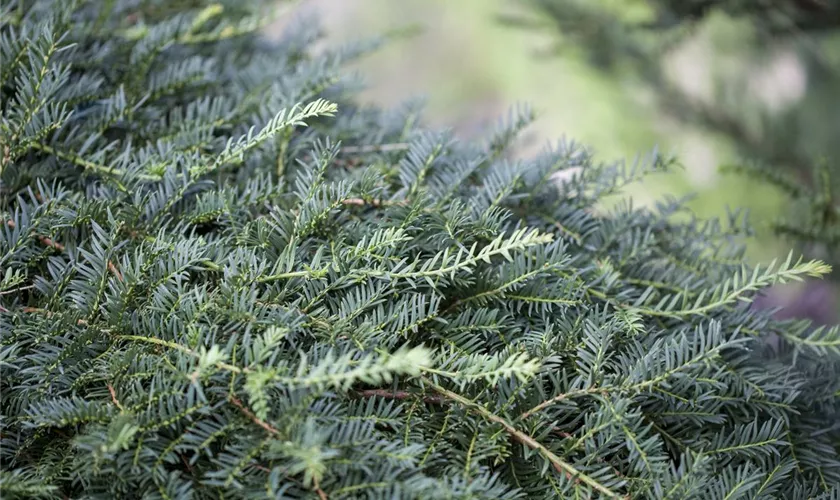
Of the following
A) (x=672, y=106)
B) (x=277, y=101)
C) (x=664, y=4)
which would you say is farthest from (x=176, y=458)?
(x=672, y=106)

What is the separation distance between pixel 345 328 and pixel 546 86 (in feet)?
7.97

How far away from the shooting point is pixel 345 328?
328 mm

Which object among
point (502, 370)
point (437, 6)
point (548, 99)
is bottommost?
point (548, 99)

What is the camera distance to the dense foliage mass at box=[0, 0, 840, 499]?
0.30m

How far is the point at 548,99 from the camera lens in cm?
259

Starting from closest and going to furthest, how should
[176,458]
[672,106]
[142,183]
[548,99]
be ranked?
[176,458] → [142,183] → [672,106] → [548,99]

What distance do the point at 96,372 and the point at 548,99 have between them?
246 centimetres

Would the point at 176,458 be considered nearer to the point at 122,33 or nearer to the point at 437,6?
the point at 122,33

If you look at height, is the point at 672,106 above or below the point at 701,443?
below

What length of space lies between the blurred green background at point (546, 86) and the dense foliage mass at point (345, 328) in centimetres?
12

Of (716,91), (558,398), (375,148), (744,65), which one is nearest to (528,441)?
(558,398)

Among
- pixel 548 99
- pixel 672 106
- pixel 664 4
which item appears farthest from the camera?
pixel 548 99

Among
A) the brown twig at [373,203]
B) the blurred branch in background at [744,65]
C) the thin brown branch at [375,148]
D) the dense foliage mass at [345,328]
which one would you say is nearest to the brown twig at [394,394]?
the dense foliage mass at [345,328]

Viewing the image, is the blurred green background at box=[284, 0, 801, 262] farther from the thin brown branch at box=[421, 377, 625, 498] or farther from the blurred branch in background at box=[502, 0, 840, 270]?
the thin brown branch at box=[421, 377, 625, 498]
